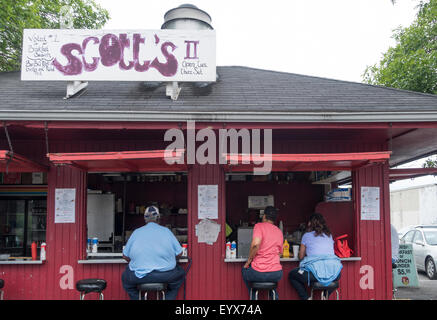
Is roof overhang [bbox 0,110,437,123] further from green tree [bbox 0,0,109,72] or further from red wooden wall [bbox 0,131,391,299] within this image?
green tree [bbox 0,0,109,72]

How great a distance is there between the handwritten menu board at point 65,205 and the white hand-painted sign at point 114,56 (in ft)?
6.04

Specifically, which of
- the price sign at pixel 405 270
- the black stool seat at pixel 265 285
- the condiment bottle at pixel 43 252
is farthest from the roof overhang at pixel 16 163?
the price sign at pixel 405 270

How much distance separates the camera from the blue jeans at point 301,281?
5555 mm

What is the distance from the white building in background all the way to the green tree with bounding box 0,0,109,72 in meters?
18.0

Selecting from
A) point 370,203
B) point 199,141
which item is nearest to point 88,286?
point 199,141

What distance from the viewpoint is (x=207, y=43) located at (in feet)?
22.0

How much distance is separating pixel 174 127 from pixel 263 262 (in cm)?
220

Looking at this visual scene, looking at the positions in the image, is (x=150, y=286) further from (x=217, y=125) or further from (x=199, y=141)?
(x=199, y=141)

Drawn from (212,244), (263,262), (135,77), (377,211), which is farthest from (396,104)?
(135,77)

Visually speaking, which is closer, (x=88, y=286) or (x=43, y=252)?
(x=88, y=286)

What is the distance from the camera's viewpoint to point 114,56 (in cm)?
655

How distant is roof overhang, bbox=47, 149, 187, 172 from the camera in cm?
504

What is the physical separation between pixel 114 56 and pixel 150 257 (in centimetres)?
341
